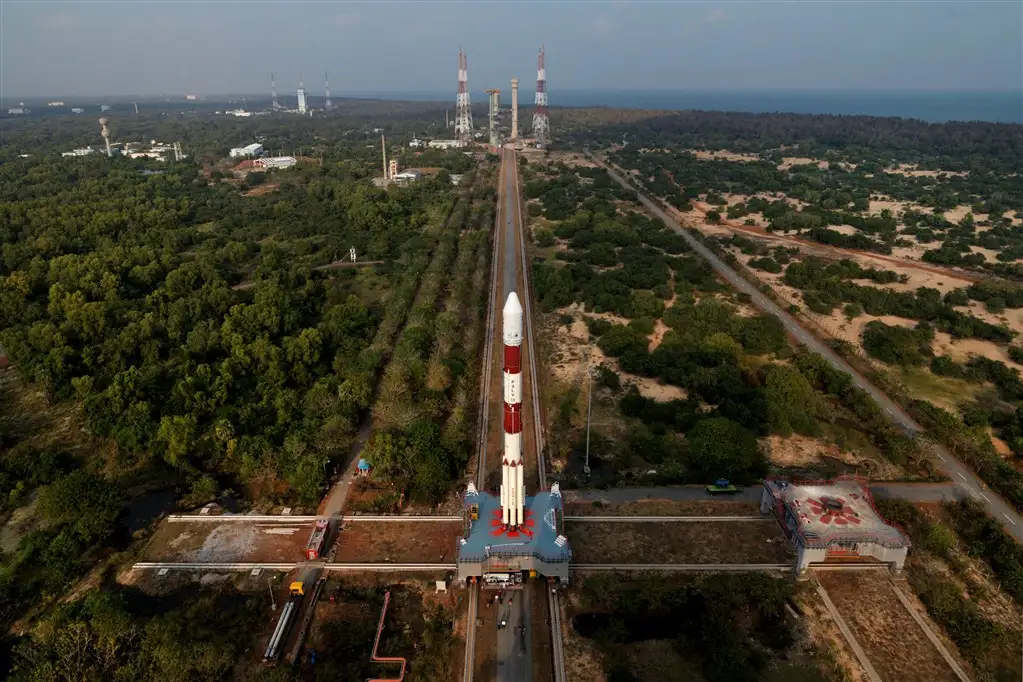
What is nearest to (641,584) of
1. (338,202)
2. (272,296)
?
(272,296)

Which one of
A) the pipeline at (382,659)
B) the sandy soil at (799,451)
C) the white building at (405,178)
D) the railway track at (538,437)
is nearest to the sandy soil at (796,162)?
the white building at (405,178)

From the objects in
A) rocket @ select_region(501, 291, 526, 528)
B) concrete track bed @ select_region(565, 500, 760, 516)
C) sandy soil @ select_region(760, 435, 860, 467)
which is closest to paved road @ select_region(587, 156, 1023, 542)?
sandy soil @ select_region(760, 435, 860, 467)

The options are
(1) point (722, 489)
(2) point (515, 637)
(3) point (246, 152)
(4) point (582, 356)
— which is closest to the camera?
(2) point (515, 637)

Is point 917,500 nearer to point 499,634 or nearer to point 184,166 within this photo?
point 499,634

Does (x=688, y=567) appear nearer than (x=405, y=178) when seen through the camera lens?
Yes

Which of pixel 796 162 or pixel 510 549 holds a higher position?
pixel 796 162

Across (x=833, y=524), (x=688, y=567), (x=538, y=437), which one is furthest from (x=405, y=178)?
(x=833, y=524)

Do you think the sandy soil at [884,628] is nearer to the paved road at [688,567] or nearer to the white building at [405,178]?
the paved road at [688,567]

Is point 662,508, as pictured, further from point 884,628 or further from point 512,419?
point 512,419
